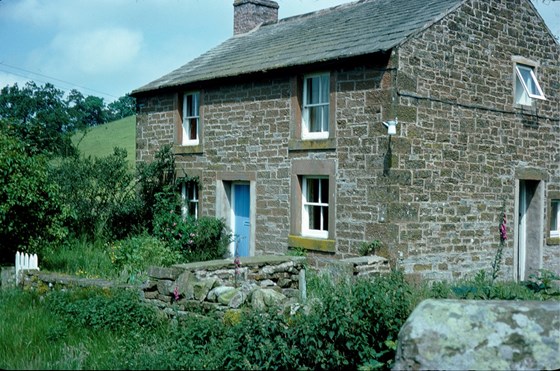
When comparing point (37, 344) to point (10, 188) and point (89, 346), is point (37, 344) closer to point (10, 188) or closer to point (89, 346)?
point (89, 346)

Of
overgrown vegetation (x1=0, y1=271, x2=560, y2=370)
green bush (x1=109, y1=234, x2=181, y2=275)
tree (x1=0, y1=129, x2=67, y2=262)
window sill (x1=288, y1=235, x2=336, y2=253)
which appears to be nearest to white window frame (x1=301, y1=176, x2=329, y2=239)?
window sill (x1=288, y1=235, x2=336, y2=253)

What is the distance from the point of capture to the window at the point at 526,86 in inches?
576

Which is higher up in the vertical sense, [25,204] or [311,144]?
[311,144]

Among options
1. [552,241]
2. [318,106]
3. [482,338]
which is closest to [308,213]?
[318,106]

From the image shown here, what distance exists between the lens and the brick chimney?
65.8ft

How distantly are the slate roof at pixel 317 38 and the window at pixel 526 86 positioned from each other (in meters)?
2.78

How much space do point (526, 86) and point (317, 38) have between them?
5018mm

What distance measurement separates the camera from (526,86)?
14758 millimetres

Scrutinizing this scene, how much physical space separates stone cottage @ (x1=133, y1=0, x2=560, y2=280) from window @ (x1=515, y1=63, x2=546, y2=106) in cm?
4

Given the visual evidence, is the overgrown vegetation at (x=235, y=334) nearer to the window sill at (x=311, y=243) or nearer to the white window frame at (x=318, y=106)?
the window sill at (x=311, y=243)

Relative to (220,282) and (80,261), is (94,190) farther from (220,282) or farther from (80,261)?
(220,282)

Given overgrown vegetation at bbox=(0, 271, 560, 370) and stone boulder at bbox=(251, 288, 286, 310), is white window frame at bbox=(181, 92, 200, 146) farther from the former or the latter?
stone boulder at bbox=(251, 288, 286, 310)

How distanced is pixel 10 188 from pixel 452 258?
870cm

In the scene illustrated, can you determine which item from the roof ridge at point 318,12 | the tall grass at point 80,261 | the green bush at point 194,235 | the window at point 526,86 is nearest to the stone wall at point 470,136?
the window at point 526,86
